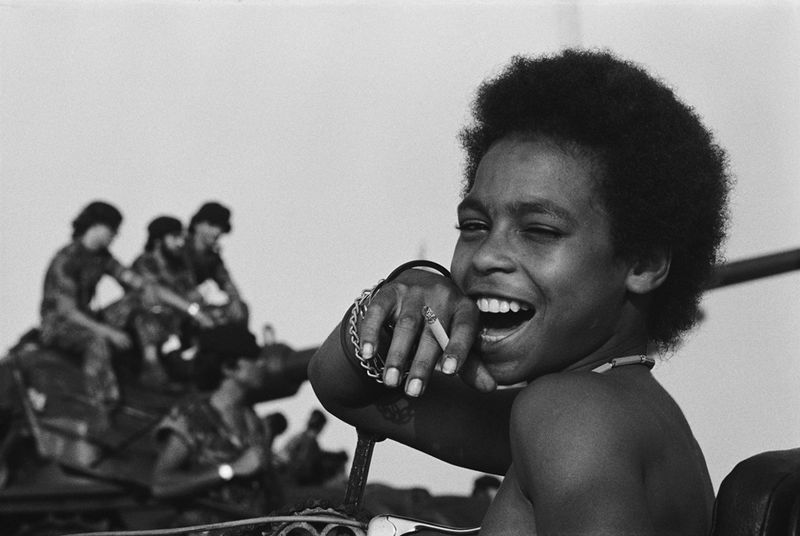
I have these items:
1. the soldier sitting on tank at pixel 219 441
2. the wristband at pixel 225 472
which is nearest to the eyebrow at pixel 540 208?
the soldier sitting on tank at pixel 219 441

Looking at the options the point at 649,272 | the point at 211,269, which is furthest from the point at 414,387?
the point at 211,269

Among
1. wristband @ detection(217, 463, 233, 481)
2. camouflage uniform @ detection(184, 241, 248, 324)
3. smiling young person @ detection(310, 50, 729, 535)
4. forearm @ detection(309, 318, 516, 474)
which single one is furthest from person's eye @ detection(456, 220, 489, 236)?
camouflage uniform @ detection(184, 241, 248, 324)

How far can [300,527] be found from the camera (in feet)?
3.76

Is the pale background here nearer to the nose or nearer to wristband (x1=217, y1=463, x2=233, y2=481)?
wristband (x1=217, y1=463, x2=233, y2=481)

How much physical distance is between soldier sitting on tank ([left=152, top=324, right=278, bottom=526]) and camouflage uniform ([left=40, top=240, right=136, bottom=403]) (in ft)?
1.25

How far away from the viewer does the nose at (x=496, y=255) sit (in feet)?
3.37

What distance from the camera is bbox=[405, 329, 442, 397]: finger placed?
97 cm

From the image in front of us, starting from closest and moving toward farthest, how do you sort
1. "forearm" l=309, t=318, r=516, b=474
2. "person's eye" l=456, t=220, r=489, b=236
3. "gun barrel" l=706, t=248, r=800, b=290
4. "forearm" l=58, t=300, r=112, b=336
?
1. "person's eye" l=456, t=220, r=489, b=236
2. "forearm" l=309, t=318, r=516, b=474
3. "gun barrel" l=706, t=248, r=800, b=290
4. "forearm" l=58, t=300, r=112, b=336

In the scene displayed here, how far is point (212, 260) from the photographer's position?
614 cm

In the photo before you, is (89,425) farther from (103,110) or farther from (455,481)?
(103,110)

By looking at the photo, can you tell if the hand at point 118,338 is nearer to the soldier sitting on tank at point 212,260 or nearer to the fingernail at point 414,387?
the soldier sitting on tank at point 212,260

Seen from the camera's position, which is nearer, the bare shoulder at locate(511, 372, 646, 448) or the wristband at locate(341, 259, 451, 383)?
the bare shoulder at locate(511, 372, 646, 448)

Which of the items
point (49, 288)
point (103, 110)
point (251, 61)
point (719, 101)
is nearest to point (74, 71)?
point (103, 110)

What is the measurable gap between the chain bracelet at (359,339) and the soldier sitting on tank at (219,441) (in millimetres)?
3903
